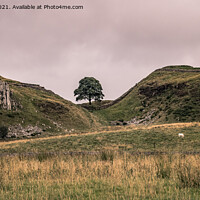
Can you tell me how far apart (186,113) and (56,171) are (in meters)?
56.1

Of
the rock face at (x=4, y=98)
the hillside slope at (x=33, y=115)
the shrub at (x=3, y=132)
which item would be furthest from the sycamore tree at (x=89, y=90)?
the shrub at (x=3, y=132)

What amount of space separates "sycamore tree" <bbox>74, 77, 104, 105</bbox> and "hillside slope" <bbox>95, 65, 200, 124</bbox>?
8159 millimetres

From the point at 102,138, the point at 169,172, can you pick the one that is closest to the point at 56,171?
the point at 169,172

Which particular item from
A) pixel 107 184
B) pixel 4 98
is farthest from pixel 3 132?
pixel 107 184

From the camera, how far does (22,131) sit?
4672cm

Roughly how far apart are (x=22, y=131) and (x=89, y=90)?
52832 millimetres

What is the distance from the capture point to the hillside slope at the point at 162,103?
63.1 meters

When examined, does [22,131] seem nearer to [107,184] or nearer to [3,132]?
[3,132]

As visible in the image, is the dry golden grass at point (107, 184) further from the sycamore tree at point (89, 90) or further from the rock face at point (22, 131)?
the sycamore tree at point (89, 90)

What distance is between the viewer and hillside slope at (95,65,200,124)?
63.1m

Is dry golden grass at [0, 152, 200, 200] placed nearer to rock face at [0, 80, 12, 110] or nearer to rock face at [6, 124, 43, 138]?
rock face at [6, 124, 43, 138]

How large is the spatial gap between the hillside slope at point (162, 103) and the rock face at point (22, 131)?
115 ft

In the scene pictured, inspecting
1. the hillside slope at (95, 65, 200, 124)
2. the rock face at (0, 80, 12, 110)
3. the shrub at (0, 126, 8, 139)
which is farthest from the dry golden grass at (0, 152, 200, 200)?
the hillside slope at (95, 65, 200, 124)

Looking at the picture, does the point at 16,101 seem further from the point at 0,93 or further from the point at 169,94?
the point at 169,94
